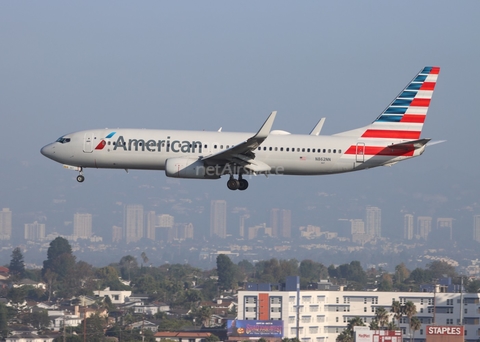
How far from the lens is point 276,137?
2431 inches

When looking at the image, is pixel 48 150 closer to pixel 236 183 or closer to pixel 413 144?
pixel 236 183

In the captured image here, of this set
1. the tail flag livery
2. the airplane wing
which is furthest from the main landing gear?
the tail flag livery

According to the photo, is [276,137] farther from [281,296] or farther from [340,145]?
[281,296]

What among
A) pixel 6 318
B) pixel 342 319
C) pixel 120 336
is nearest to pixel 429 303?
pixel 342 319

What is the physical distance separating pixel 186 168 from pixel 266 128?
23.2ft

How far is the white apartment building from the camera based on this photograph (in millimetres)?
130250

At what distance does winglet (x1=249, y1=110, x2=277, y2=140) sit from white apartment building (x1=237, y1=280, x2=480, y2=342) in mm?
76830

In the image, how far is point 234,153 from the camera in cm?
5944

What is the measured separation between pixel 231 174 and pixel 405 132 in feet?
43.1

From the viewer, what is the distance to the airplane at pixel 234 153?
199ft

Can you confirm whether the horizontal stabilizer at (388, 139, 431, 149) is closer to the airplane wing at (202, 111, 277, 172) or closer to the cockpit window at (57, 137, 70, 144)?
the airplane wing at (202, 111, 277, 172)

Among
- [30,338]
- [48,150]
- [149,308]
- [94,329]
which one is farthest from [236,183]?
[149,308]

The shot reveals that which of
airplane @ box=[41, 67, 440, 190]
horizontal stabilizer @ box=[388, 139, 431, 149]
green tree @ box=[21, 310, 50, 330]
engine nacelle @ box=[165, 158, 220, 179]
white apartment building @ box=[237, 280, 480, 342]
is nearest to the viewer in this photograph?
horizontal stabilizer @ box=[388, 139, 431, 149]

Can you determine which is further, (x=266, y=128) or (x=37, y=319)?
(x=37, y=319)
